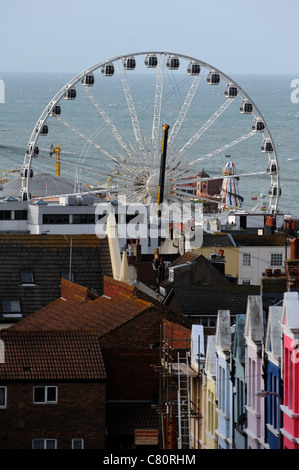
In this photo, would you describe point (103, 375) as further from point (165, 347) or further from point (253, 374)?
point (253, 374)

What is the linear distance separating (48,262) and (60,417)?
30.8 metres

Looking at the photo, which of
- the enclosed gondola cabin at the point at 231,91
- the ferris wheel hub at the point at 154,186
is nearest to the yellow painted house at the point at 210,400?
the ferris wheel hub at the point at 154,186

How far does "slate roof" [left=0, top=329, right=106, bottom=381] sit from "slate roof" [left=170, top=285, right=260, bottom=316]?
12.1 meters

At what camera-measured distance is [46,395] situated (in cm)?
5375

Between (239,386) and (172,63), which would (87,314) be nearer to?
(239,386)

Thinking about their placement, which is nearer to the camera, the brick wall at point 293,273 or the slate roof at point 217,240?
the brick wall at point 293,273

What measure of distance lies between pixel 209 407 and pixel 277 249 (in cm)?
4976

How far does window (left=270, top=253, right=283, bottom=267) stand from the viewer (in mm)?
95894

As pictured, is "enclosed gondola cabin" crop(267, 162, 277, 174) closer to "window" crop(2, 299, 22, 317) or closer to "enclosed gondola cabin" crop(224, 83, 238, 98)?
"enclosed gondola cabin" crop(224, 83, 238, 98)

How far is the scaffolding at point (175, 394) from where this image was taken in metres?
50.6

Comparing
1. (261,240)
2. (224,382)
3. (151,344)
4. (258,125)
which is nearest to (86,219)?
(258,125)

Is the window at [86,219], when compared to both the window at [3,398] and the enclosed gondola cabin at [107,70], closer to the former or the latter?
the enclosed gondola cabin at [107,70]

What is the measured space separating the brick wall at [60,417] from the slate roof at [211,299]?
43.8 ft
